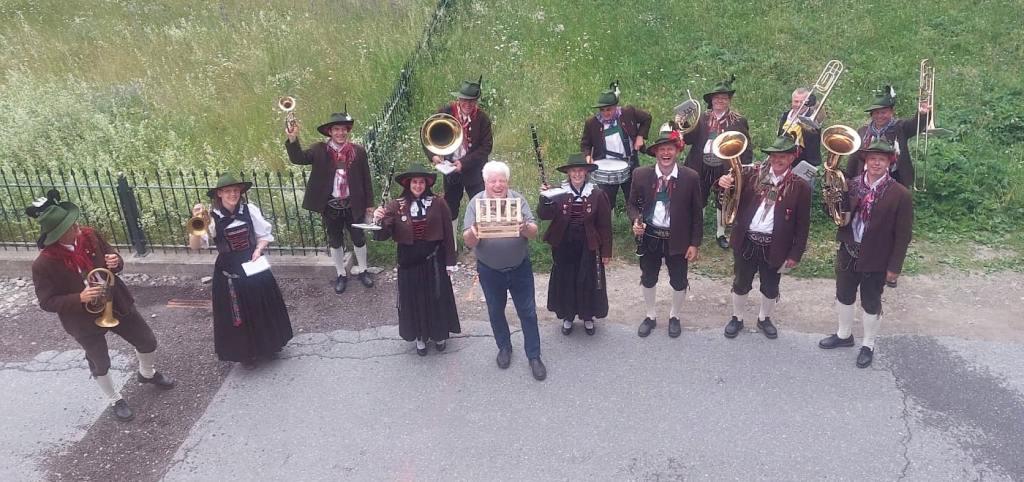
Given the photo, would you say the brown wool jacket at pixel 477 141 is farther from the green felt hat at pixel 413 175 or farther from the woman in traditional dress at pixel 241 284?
the woman in traditional dress at pixel 241 284

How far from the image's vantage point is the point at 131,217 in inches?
322

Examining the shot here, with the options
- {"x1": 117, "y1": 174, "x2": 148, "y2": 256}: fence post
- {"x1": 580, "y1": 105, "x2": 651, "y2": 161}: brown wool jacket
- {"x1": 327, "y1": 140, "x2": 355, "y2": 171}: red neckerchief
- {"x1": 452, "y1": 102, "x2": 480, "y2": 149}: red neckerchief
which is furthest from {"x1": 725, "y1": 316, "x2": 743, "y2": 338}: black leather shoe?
{"x1": 117, "y1": 174, "x2": 148, "y2": 256}: fence post

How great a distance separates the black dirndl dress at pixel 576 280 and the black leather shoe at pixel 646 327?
426mm

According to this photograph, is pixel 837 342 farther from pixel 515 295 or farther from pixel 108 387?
pixel 108 387

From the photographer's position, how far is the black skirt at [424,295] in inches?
234

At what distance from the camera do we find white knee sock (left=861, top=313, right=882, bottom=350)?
5.84 metres

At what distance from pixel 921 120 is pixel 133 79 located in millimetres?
13841

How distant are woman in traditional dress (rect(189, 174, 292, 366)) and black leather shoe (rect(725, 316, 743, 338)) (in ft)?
13.5

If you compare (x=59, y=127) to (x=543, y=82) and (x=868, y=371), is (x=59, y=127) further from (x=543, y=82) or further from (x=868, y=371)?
(x=868, y=371)

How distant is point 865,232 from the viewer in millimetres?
5504

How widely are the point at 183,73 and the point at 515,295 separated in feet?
37.3

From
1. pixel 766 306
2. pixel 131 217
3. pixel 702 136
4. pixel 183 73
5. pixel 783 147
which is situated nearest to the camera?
pixel 783 147

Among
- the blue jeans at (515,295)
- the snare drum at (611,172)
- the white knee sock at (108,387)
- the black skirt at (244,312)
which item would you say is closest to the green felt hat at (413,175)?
the blue jeans at (515,295)

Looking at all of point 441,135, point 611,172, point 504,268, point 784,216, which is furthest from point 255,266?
point 784,216
